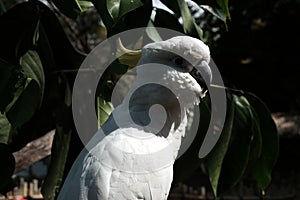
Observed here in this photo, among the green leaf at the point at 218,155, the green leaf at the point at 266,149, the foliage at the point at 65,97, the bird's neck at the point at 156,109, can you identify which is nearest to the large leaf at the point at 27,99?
the foliage at the point at 65,97

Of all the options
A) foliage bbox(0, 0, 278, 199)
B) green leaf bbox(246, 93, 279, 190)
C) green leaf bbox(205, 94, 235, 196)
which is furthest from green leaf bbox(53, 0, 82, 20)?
green leaf bbox(246, 93, 279, 190)

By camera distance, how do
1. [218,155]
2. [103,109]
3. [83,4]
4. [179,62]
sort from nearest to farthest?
1. [179,62]
2. [83,4]
3. [103,109]
4. [218,155]

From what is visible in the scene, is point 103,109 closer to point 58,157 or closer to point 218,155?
point 58,157

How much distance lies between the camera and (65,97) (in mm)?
1504

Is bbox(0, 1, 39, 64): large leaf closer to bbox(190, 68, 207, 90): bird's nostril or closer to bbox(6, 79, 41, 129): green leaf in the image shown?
bbox(6, 79, 41, 129): green leaf

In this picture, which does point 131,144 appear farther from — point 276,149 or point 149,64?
point 276,149

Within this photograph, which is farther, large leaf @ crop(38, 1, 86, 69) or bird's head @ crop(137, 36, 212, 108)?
large leaf @ crop(38, 1, 86, 69)

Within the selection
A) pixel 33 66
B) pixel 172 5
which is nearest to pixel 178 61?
pixel 172 5

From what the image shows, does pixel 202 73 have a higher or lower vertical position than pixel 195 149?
higher

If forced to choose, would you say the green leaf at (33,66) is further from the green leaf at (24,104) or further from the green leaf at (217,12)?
the green leaf at (217,12)

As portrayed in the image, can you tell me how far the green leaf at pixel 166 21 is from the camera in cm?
136

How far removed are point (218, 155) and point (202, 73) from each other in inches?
19.8

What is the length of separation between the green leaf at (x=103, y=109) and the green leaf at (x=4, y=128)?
0.22 meters

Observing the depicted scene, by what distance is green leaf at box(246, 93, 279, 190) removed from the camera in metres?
1.53
